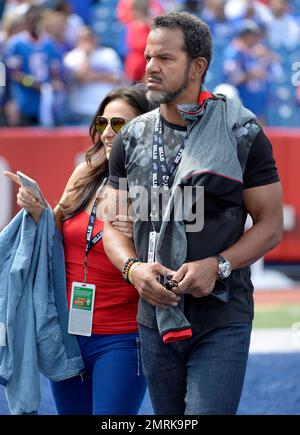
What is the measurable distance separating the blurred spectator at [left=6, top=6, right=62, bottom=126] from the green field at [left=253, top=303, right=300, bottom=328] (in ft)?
12.9

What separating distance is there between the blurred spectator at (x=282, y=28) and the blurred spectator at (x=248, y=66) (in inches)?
45.4

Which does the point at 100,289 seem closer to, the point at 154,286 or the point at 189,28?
the point at 154,286

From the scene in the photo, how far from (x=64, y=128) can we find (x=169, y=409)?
7.91m

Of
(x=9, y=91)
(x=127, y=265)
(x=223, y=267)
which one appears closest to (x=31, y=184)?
(x=127, y=265)

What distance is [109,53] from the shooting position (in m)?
11.9

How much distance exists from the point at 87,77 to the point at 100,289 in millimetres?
7651

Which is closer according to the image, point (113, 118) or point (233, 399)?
point (233, 399)

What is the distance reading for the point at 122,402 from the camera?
3.99 m

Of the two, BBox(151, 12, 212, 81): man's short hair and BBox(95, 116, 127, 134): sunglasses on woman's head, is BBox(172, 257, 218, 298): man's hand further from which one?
BBox(95, 116, 127, 134): sunglasses on woman's head

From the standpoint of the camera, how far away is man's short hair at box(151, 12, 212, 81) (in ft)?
11.6

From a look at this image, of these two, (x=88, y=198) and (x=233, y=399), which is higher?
(x=88, y=198)

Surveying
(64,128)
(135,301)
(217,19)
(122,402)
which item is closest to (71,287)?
(135,301)

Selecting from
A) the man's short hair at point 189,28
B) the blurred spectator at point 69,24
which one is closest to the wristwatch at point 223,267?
the man's short hair at point 189,28

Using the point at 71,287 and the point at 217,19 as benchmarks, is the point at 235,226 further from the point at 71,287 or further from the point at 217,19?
the point at 217,19
